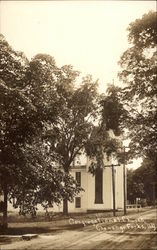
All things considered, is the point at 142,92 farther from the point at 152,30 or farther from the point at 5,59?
the point at 5,59

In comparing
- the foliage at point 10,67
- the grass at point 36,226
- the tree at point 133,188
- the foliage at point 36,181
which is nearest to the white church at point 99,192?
the grass at point 36,226

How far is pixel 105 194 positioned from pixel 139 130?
107 ft

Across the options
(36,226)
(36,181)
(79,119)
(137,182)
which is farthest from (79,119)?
(137,182)

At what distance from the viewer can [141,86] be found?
20562 mm

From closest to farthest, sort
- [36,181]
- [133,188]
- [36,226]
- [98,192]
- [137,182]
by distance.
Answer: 1. [36,181]
2. [36,226]
3. [98,192]
4. [133,188]
5. [137,182]

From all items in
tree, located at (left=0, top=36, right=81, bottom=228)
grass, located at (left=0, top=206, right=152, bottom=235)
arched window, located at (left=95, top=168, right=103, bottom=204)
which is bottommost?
grass, located at (left=0, top=206, right=152, bottom=235)

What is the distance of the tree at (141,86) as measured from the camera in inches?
688

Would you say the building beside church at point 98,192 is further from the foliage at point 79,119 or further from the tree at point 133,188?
the tree at point 133,188

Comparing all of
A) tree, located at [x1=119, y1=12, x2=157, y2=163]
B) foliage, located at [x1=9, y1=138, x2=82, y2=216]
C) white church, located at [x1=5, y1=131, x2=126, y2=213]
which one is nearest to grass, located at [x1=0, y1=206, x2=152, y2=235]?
foliage, located at [x1=9, y1=138, x2=82, y2=216]

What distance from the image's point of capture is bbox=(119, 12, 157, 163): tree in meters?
17.5

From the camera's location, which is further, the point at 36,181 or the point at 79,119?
the point at 79,119

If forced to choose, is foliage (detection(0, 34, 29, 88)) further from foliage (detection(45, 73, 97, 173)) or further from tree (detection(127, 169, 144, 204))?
tree (detection(127, 169, 144, 204))

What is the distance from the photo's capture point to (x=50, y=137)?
22.8 metres

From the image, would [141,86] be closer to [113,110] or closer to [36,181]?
[113,110]
